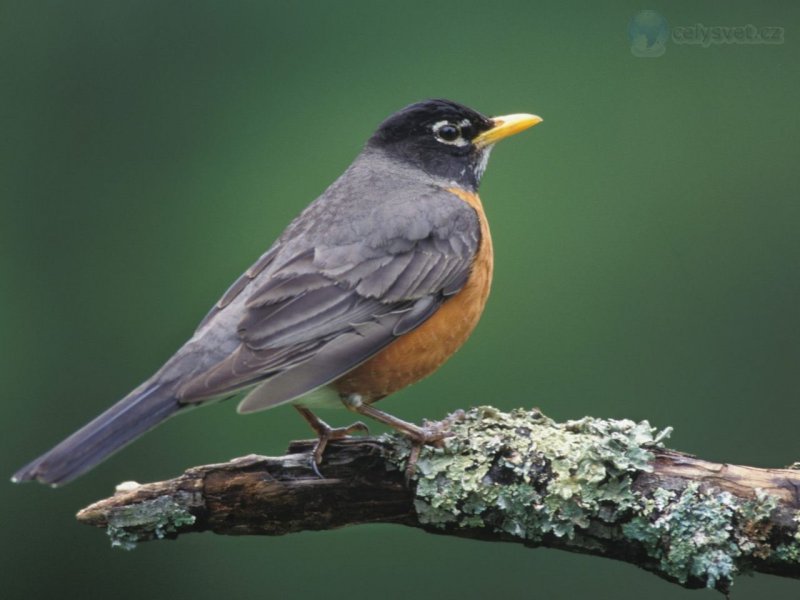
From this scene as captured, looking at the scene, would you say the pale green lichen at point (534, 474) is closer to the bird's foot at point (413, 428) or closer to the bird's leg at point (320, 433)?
the bird's foot at point (413, 428)

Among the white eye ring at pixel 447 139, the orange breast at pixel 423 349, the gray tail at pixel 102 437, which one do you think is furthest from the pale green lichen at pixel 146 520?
the white eye ring at pixel 447 139

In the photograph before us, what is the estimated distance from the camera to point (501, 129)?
5.27 meters

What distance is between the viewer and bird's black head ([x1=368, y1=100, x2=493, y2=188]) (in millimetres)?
5270

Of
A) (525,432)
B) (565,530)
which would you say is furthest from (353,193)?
(565,530)

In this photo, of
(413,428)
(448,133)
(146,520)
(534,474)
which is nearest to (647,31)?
(448,133)

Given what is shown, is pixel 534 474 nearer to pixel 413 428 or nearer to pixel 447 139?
pixel 413 428

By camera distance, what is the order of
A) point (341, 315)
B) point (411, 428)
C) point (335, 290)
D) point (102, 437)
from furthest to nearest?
point (335, 290) → point (341, 315) → point (411, 428) → point (102, 437)

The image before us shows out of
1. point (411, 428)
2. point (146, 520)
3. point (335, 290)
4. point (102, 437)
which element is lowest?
point (146, 520)

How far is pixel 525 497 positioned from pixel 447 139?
2198 millimetres

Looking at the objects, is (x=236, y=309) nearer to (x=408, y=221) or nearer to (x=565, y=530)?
(x=408, y=221)

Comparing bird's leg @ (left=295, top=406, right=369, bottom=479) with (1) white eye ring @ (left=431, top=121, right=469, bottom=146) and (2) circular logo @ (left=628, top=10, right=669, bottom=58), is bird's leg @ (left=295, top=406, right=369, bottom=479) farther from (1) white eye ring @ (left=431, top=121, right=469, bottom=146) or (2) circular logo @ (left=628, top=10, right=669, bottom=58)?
(2) circular logo @ (left=628, top=10, right=669, bottom=58)

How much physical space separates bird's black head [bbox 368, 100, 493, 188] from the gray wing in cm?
37

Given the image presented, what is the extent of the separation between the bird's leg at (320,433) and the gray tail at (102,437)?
0.56 metres

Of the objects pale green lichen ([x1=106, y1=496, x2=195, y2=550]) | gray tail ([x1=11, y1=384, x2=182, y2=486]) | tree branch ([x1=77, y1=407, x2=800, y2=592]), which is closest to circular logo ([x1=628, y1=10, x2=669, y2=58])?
tree branch ([x1=77, y1=407, x2=800, y2=592])
